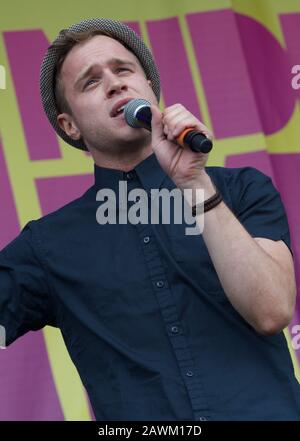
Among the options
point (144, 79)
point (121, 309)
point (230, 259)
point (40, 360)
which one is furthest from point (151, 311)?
point (40, 360)

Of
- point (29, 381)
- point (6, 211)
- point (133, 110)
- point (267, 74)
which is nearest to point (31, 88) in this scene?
point (6, 211)

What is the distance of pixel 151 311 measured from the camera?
62.9 inches

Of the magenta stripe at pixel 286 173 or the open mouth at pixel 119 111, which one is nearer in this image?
the open mouth at pixel 119 111

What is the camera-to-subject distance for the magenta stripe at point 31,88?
256cm

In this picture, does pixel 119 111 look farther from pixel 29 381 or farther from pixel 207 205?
pixel 29 381

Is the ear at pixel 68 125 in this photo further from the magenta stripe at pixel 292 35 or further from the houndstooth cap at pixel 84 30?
the magenta stripe at pixel 292 35

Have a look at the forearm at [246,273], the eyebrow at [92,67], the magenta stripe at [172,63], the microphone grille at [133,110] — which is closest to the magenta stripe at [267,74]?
the magenta stripe at [172,63]

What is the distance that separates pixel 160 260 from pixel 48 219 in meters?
0.29

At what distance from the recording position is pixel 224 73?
8.70 ft

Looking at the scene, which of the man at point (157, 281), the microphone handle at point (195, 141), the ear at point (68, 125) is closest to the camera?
the microphone handle at point (195, 141)

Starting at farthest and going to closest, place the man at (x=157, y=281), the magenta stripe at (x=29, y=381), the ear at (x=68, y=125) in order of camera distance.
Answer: the magenta stripe at (x=29, y=381)
the ear at (x=68, y=125)
the man at (x=157, y=281)

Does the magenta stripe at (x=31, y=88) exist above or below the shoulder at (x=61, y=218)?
above

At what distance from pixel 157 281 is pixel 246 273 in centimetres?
22

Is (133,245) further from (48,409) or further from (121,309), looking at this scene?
(48,409)
